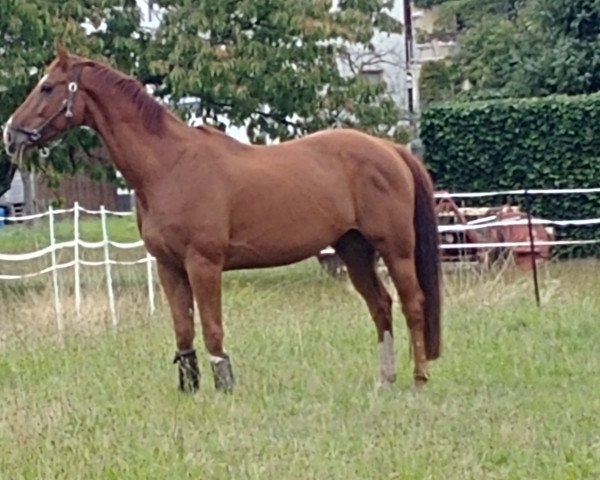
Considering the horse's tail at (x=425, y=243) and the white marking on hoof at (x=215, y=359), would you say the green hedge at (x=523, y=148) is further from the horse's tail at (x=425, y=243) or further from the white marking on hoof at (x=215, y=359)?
the white marking on hoof at (x=215, y=359)

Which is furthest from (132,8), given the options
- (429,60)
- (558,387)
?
(429,60)

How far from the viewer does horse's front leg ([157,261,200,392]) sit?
9023 millimetres

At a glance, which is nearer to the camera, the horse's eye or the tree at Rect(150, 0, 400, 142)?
the horse's eye

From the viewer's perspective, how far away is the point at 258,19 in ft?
63.3

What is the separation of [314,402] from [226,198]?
1.41 meters

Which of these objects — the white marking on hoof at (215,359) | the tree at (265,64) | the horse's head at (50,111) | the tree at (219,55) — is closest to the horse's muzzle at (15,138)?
the horse's head at (50,111)

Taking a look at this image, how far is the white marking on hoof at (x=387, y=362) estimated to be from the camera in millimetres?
9484

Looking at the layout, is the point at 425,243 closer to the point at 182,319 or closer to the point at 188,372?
the point at 182,319

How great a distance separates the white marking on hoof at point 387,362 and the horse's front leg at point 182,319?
1.25 m

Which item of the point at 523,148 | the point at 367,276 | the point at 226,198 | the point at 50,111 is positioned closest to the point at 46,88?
the point at 50,111

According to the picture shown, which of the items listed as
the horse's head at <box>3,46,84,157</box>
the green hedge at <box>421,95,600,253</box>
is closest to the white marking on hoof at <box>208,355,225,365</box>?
the horse's head at <box>3,46,84,157</box>

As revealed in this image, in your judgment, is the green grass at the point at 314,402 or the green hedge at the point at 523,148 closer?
the green grass at the point at 314,402

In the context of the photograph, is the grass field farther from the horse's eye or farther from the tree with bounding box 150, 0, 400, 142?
the tree with bounding box 150, 0, 400, 142

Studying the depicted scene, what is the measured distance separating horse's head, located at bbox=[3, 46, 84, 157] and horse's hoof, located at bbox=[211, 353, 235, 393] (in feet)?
5.66
